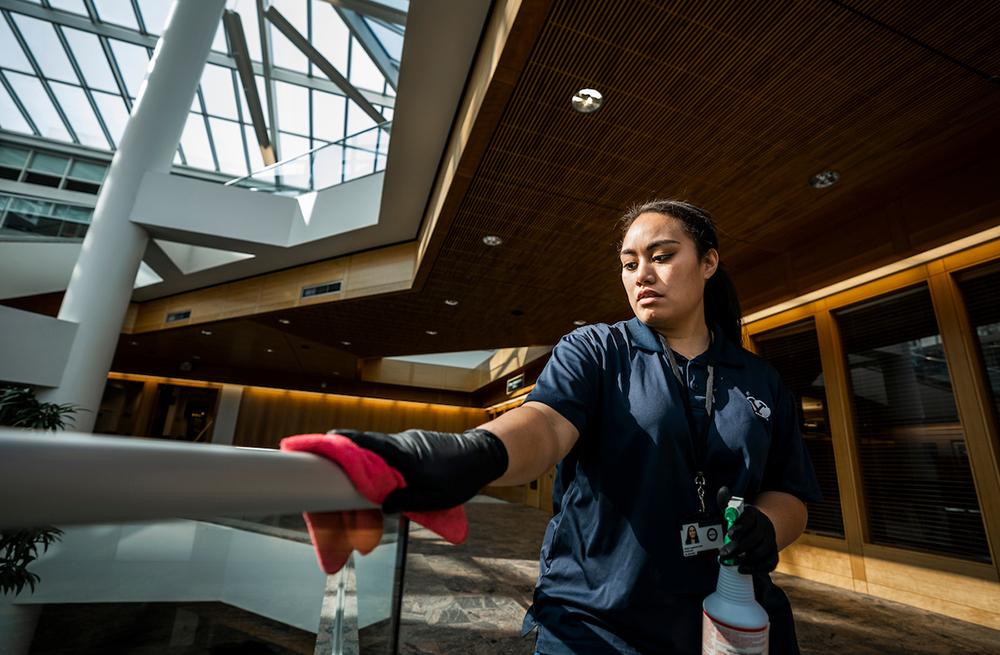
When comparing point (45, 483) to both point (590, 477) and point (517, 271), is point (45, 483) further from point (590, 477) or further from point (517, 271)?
point (517, 271)

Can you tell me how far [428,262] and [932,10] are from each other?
433 cm

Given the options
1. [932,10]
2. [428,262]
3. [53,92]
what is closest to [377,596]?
[932,10]

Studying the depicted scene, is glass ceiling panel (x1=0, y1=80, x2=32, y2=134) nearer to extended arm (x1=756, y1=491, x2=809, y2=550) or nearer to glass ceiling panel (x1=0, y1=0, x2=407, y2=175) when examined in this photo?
glass ceiling panel (x1=0, y1=0, x2=407, y2=175)

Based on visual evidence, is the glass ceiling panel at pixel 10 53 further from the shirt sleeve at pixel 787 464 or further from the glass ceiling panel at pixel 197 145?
the shirt sleeve at pixel 787 464

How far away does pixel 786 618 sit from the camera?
99 cm

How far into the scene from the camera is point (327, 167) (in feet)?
21.9

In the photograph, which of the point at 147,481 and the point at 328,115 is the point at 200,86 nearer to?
the point at 328,115

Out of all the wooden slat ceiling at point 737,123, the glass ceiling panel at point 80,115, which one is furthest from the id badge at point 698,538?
the glass ceiling panel at point 80,115

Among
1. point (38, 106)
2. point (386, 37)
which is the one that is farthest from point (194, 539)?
point (38, 106)

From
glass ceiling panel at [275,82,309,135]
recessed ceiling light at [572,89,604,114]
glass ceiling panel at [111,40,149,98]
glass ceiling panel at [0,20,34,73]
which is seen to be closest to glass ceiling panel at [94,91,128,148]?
glass ceiling panel at [111,40,149,98]

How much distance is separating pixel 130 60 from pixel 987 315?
54.1 ft

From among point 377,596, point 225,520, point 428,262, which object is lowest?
point 377,596

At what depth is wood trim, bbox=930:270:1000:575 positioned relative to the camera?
3189mm

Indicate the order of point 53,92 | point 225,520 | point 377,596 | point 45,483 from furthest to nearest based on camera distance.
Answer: point 53,92
point 377,596
point 225,520
point 45,483
